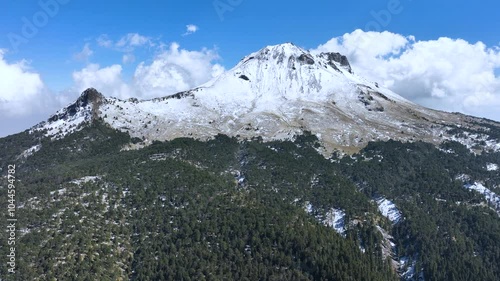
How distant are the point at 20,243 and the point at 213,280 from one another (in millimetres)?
79415

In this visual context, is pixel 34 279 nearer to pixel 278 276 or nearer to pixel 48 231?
pixel 48 231

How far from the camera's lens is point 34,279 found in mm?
171125

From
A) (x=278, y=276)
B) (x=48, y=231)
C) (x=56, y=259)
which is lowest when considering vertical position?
(x=278, y=276)

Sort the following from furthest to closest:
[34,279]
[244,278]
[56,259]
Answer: [244,278]
[56,259]
[34,279]

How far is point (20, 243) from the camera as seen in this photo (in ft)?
612

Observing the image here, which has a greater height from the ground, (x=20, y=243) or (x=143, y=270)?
(x=20, y=243)

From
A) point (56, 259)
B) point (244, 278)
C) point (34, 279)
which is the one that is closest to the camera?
point (34, 279)

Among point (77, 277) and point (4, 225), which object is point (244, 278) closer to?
point (77, 277)

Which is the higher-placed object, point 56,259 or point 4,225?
point 4,225

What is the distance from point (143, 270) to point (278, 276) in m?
57.7

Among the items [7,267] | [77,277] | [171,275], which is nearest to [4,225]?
[7,267]

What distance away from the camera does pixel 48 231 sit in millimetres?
199875

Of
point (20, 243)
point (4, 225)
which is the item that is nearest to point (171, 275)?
point (20, 243)

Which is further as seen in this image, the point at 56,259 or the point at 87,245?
the point at 87,245
